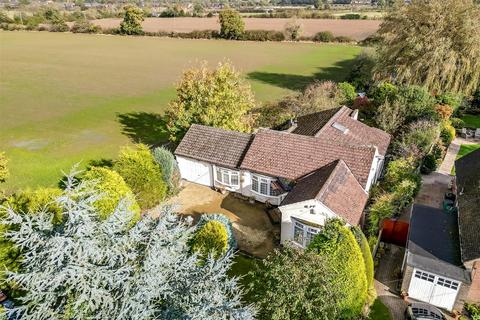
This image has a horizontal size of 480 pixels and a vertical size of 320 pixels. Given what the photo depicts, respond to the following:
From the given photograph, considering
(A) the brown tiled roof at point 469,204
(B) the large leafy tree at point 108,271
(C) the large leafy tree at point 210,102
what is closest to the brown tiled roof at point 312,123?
(C) the large leafy tree at point 210,102

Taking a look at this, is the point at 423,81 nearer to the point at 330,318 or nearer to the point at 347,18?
the point at 330,318

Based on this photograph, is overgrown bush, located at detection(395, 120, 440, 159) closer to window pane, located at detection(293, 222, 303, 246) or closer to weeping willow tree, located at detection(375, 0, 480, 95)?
window pane, located at detection(293, 222, 303, 246)

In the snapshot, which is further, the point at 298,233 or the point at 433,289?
the point at 298,233

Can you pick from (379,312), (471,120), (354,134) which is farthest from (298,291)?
(471,120)

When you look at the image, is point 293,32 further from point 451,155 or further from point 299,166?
point 299,166

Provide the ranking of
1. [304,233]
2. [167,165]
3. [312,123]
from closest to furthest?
1. [304,233]
2. [167,165]
3. [312,123]

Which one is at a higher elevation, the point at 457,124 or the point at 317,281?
the point at 317,281
